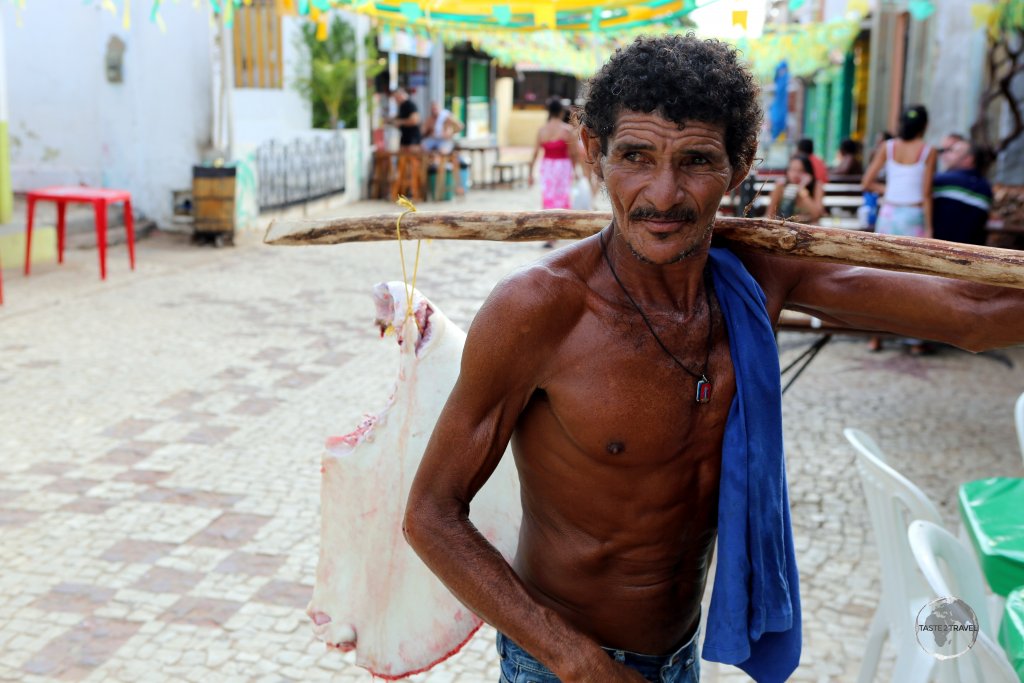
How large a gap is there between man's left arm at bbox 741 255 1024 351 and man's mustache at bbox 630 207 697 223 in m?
0.32

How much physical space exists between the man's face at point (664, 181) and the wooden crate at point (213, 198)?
33.3 ft

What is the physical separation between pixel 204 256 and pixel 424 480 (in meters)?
9.68

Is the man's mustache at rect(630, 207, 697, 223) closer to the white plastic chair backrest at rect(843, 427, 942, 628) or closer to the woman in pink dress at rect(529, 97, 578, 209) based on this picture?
the white plastic chair backrest at rect(843, 427, 942, 628)

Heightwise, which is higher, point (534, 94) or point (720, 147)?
point (534, 94)

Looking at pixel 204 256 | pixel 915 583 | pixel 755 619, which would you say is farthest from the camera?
pixel 204 256

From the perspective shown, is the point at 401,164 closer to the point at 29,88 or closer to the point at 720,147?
the point at 29,88

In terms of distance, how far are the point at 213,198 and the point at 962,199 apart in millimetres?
7749

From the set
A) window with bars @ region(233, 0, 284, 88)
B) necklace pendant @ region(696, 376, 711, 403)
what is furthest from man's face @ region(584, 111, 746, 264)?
window with bars @ region(233, 0, 284, 88)

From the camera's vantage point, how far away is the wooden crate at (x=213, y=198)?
11070 millimetres

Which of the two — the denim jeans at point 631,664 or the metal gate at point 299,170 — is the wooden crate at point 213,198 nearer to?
the metal gate at point 299,170

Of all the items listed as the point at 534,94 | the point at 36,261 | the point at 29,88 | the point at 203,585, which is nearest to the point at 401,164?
the point at 29,88

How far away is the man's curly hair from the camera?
1528 millimetres

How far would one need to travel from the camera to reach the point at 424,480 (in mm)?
1597

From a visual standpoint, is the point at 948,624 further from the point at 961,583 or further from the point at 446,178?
the point at 446,178
